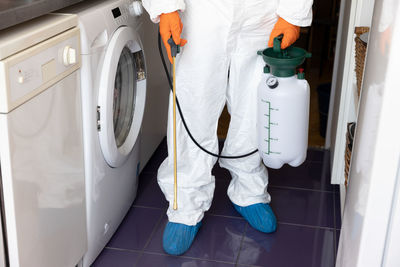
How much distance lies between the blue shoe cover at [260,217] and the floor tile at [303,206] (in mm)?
97

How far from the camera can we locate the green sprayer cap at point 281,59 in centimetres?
178

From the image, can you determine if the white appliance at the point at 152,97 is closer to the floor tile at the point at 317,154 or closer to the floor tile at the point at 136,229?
the floor tile at the point at 136,229

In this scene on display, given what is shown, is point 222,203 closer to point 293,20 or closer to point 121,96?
point 121,96

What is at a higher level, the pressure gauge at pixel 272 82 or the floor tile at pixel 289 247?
the pressure gauge at pixel 272 82

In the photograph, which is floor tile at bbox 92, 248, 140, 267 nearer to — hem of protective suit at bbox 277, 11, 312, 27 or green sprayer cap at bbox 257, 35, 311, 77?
green sprayer cap at bbox 257, 35, 311, 77

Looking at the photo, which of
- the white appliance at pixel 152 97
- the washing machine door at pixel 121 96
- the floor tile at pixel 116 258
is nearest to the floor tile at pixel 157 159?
the white appliance at pixel 152 97

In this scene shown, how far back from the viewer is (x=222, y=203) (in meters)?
2.38

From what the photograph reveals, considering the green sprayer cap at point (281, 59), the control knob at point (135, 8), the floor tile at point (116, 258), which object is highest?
the control knob at point (135, 8)

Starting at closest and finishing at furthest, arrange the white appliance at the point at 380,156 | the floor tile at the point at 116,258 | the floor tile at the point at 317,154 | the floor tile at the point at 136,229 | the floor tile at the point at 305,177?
the white appliance at the point at 380,156 < the floor tile at the point at 116,258 < the floor tile at the point at 136,229 < the floor tile at the point at 305,177 < the floor tile at the point at 317,154

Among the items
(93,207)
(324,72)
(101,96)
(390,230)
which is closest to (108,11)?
(101,96)

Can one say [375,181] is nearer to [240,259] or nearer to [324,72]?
[240,259]

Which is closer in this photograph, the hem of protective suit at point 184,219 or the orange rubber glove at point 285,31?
the orange rubber glove at point 285,31

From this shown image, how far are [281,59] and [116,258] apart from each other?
0.91 meters

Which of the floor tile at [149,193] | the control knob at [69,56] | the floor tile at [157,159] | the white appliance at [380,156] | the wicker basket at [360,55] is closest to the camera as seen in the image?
the white appliance at [380,156]
